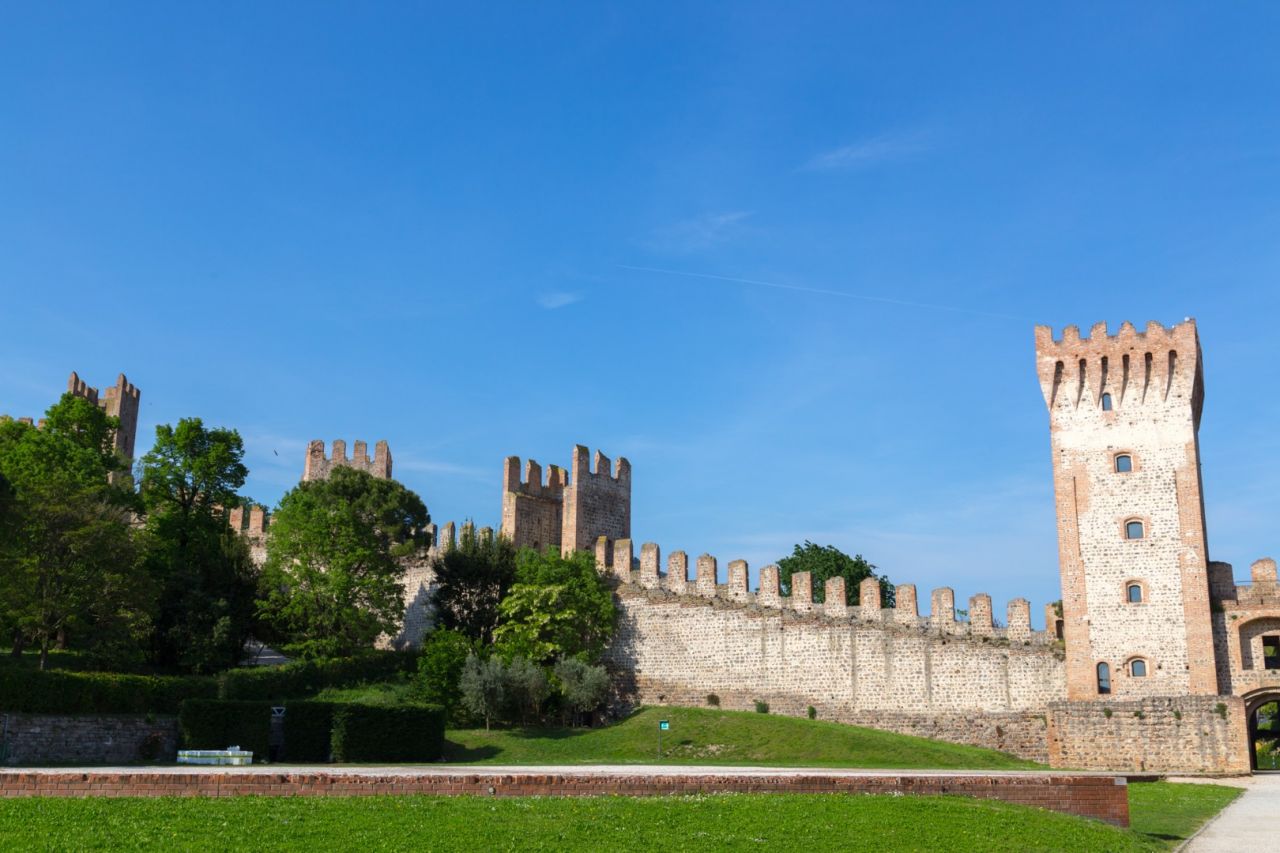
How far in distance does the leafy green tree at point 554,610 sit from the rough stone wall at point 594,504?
400 cm

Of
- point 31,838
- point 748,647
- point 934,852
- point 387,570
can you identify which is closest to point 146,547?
point 387,570

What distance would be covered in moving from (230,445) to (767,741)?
21583 millimetres

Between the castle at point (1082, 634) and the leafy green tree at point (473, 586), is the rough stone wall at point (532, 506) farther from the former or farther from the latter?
the castle at point (1082, 634)

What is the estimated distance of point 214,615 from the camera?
34.7 m

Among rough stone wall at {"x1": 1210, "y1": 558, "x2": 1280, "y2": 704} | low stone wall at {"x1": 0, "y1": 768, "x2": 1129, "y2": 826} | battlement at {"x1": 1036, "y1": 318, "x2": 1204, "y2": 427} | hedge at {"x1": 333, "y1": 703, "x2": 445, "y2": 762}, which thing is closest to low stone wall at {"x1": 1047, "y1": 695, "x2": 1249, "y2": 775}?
rough stone wall at {"x1": 1210, "y1": 558, "x2": 1280, "y2": 704}

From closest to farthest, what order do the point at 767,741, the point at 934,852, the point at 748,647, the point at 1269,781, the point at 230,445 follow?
the point at 934,852, the point at 1269,781, the point at 767,741, the point at 748,647, the point at 230,445

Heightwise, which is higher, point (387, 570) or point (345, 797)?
point (387, 570)

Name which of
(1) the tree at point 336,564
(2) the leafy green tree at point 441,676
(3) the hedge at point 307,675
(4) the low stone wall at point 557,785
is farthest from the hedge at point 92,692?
(4) the low stone wall at point 557,785

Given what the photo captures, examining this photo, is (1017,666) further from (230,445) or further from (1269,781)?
(230,445)

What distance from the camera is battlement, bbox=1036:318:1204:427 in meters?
34.6

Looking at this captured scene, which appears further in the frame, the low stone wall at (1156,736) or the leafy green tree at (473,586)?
the leafy green tree at (473,586)

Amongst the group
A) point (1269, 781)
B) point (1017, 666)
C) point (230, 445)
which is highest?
point (230, 445)

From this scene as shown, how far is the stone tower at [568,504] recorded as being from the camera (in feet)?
147

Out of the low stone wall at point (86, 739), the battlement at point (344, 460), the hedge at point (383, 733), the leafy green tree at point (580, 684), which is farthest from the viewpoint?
the battlement at point (344, 460)
